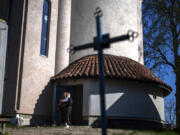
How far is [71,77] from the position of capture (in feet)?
50.4

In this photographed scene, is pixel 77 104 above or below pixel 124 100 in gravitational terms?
below

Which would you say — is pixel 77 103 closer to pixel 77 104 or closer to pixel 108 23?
pixel 77 104

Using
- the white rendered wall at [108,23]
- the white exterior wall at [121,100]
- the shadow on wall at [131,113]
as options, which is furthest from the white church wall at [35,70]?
the shadow on wall at [131,113]

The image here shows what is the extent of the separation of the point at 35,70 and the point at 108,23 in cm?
557

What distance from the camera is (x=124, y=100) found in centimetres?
1489

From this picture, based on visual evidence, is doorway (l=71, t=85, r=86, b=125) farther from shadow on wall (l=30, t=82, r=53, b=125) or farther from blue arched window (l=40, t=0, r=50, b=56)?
blue arched window (l=40, t=0, r=50, b=56)

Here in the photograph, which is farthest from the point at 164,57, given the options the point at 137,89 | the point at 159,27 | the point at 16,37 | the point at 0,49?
the point at 0,49

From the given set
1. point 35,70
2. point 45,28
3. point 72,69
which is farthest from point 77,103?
point 45,28

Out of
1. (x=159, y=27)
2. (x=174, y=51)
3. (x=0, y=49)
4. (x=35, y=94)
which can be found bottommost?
(x=35, y=94)

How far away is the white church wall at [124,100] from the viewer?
14633 millimetres

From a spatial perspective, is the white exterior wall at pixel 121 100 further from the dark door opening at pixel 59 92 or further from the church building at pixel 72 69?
the dark door opening at pixel 59 92

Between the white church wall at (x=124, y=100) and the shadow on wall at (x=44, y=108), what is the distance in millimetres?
2940

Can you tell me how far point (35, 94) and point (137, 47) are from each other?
732cm

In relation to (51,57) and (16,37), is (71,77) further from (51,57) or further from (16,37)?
(16,37)
